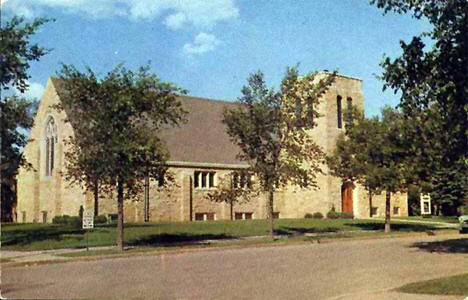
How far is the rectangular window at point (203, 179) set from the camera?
4447 centimetres

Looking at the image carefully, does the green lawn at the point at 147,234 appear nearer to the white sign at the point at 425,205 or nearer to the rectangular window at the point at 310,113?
the rectangular window at the point at 310,113

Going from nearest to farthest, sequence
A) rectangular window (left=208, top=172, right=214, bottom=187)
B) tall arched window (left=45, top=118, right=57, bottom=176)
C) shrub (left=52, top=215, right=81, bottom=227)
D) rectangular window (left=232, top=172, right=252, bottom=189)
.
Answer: rectangular window (left=232, top=172, right=252, bottom=189)
shrub (left=52, top=215, right=81, bottom=227)
tall arched window (left=45, top=118, right=57, bottom=176)
rectangular window (left=208, top=172, right=214, bottom=187)

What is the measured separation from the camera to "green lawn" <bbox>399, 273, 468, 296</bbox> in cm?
1058

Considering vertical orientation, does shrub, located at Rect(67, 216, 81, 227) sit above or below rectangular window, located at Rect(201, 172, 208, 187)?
below

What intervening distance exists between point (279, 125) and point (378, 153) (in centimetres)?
811

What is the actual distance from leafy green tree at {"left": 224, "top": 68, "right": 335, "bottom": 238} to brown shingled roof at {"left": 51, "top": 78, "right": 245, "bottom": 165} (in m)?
18.5

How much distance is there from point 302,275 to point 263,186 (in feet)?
36.7

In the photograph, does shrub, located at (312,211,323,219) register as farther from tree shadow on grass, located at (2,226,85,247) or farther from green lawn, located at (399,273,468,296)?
green lawn, located at (399,273,468,296)

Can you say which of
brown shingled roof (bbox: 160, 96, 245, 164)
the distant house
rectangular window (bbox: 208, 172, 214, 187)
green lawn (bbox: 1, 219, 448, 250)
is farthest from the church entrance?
green lawn (bbox: 1, 219, 448, 250)

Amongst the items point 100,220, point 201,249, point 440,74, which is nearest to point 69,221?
point 100,220

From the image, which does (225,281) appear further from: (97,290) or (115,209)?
(115,209)

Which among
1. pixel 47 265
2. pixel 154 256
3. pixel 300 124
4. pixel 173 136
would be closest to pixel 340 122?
pixel 173 136

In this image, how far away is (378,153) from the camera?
100 feet

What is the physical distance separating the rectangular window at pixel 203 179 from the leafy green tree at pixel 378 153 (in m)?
14.7
